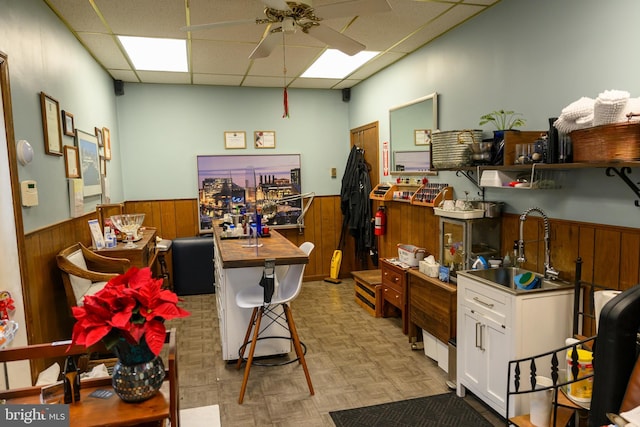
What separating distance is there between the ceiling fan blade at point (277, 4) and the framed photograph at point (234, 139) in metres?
3.64

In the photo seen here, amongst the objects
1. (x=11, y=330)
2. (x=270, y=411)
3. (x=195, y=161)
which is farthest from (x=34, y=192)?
(x=195, y=161)

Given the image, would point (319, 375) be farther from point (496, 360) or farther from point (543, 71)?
point (543, 71)

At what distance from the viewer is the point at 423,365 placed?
3471mm

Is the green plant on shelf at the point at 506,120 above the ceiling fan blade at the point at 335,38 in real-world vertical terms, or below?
below

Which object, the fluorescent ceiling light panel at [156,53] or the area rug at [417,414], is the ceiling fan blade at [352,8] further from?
the area rug at [417,414]

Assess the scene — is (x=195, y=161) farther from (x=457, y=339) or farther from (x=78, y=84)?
(x=457, y=339)

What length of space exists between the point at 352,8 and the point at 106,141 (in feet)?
11.4

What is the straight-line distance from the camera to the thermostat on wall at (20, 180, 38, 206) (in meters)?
2.50

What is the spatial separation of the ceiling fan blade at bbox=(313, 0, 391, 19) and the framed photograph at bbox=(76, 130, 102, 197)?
2.47m

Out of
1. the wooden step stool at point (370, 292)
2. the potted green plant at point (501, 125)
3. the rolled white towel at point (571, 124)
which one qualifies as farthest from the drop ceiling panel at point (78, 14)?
the wooden step stool at point (370, 292)

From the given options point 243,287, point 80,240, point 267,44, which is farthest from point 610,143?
point 80,240

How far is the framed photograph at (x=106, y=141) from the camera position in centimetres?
469

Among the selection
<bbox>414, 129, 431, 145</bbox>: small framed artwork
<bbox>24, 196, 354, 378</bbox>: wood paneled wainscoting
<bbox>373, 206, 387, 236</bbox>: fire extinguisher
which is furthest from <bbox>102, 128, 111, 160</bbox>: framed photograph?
<bbox>414, 129, 431, 145</bbox>: small framed artwork

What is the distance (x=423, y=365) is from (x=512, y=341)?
1157 millimetres
